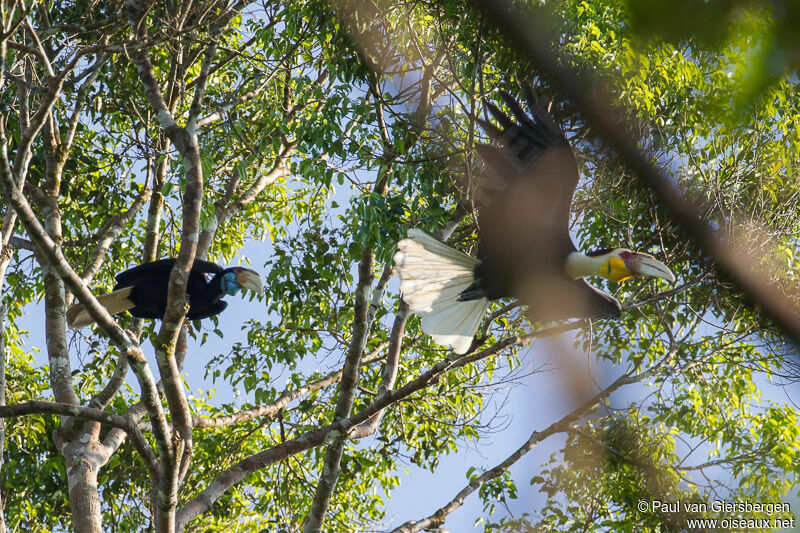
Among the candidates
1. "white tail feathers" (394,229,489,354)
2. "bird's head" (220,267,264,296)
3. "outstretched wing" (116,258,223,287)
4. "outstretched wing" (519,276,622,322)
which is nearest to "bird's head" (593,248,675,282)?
"outstretched wing" (519,276,622,322)

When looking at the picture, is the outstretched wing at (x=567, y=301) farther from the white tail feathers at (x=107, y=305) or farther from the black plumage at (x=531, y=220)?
the white tail feathers at (x=107, y=305)

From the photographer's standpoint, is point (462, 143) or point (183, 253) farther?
point (462, 143)

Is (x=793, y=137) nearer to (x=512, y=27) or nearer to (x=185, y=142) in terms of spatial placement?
(x=185, y=142)

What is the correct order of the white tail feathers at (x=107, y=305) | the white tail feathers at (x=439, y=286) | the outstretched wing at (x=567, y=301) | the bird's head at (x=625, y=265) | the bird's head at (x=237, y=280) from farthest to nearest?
the bird's head at (x=237, y=280), the white tail feathers at (x=107, y=305), the white tail feathers at (x=439, y=286), the outstretched wing at (x=567, y=301), the bird's head at (x=625, y=265)

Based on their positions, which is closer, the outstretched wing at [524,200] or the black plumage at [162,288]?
the outstretched wing at [524,200]

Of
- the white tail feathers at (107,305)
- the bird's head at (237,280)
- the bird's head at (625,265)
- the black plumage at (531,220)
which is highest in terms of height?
the bird's head at (237,280)

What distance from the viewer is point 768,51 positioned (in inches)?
18.4

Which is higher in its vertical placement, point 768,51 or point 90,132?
point 90,132

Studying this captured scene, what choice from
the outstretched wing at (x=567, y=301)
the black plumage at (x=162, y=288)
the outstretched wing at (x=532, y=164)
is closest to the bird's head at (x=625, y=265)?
the outstretched wing at (x=567, y=301)

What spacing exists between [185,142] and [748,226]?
2.70 m

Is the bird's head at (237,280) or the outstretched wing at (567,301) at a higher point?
the bird's head at (237,280)

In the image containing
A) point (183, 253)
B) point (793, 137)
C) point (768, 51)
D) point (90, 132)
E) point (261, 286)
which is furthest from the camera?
point (90, 132)

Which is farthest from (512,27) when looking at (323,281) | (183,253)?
(323,281)

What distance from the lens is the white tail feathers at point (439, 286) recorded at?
4.11 m
